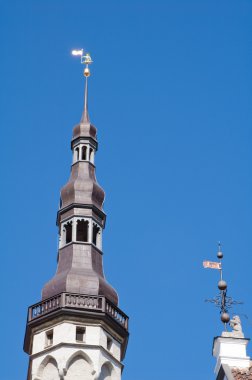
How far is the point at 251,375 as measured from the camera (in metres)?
28.1

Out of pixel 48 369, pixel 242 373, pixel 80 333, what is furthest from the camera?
pixel 80 333

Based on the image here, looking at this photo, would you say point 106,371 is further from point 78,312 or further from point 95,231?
point 95,231

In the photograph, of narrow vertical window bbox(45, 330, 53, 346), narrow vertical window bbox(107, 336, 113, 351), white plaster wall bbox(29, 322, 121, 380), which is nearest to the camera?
white plaster wall bbox(29, 322, 121, 380)

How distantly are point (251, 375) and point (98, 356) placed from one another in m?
14.6

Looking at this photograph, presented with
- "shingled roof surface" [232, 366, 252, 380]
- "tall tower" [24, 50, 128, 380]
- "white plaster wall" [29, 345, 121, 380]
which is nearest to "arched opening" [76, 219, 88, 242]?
"tall tower" [24, 50, 128, 380]

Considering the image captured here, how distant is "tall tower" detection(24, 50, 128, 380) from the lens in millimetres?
41844

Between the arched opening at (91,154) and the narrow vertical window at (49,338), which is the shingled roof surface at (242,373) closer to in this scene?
the narrow vertical window at (49,338)

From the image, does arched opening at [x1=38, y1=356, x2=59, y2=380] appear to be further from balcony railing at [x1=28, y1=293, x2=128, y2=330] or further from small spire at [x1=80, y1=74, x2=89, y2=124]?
small spire at [x1=80, y1=74, x2=89, y2=124]

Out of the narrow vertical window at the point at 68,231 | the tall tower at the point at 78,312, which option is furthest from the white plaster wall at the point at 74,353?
the narrow vertical window at the point at 68,231

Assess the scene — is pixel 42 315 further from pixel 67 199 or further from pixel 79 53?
pixel 79 53

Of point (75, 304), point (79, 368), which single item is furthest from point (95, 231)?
point (79, 368)

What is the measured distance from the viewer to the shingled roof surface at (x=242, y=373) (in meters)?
28.0

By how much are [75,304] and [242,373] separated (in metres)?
15.8

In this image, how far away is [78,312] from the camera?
4281 centimetres
